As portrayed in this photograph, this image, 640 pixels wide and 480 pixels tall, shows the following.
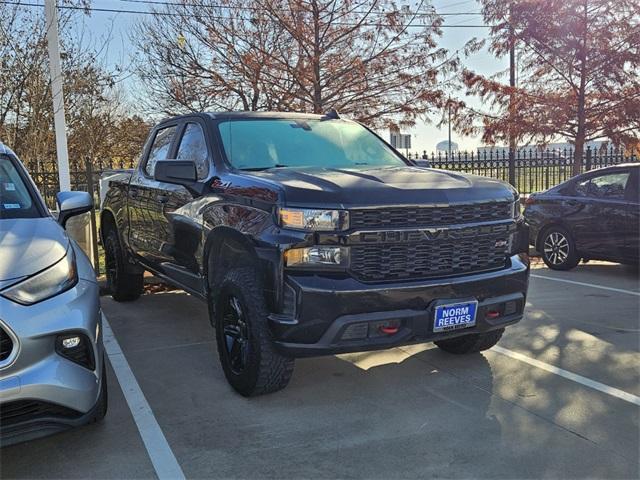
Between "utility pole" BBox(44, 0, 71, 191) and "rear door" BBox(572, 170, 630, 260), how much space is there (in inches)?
271

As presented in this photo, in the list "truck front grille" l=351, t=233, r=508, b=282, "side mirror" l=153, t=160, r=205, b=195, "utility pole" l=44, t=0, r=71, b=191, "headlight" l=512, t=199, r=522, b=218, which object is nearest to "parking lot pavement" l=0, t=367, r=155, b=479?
"truck front grille" l=351, t=233, r=508, b=282

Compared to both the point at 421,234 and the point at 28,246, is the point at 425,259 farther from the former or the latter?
A: the point at 28,246

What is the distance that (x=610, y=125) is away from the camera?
1123cm

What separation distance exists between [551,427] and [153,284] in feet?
18.6

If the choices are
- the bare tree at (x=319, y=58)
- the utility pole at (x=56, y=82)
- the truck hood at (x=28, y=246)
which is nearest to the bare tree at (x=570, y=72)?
the bare tree at (x=319, y=58)

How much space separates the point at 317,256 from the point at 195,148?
1.93 meters

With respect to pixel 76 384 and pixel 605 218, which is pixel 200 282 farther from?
pixel 605 218

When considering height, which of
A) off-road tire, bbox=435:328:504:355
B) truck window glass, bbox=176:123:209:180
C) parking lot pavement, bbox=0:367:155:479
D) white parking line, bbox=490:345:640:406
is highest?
truck window glass, bbox=176:123:209:180

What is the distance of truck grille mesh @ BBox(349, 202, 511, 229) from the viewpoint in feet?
11.4

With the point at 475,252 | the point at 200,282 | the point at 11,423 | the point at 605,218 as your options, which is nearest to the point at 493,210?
the point at 475,252

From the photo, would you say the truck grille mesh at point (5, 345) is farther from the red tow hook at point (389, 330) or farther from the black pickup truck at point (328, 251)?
the red tow hook at point (389, 330)

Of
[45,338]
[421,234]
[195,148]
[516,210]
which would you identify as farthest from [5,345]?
[516,210]

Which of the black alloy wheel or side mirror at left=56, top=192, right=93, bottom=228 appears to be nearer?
the black alloy wheel

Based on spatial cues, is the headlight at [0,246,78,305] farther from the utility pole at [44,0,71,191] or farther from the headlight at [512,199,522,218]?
the utility pole at [44,0,71,191]
